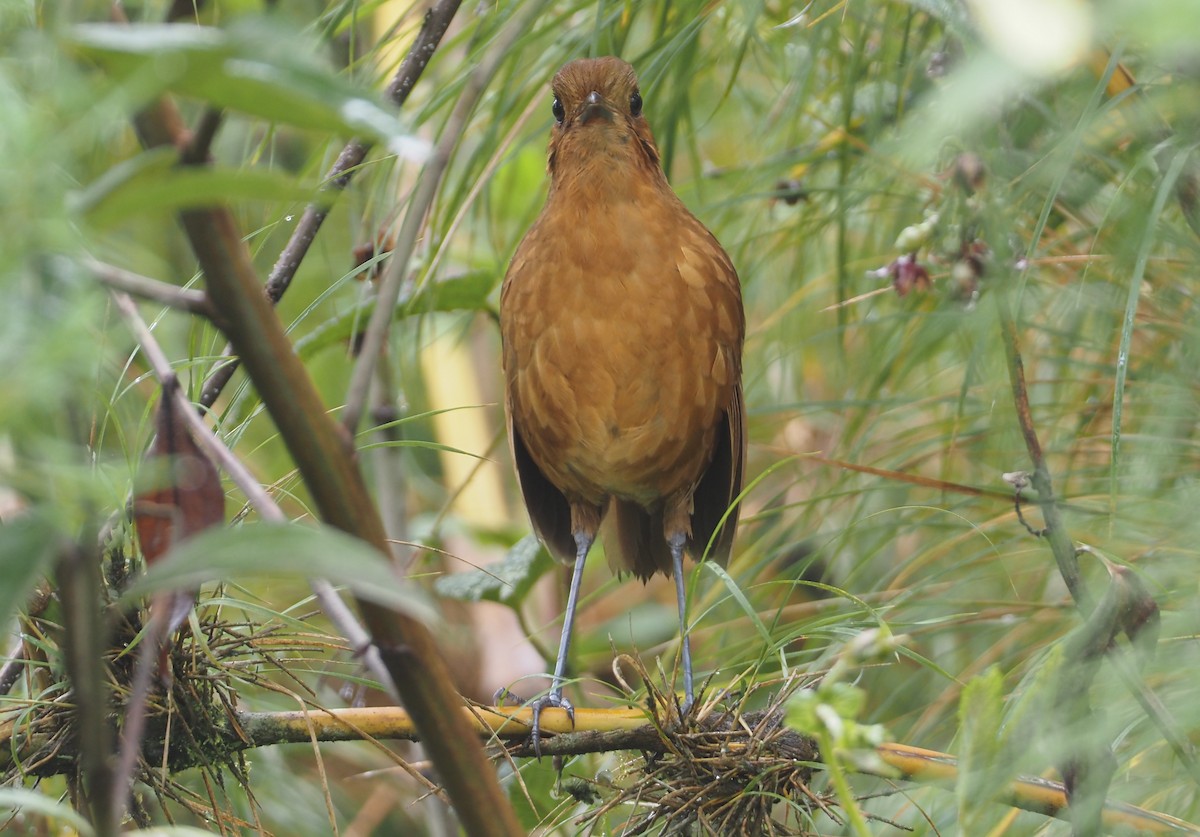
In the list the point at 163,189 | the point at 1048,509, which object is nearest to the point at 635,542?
the point at 1048,509

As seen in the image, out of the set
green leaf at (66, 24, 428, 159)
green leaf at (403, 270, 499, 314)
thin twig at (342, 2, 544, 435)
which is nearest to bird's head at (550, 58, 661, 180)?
green leaf at (403, 270, 499, 314)

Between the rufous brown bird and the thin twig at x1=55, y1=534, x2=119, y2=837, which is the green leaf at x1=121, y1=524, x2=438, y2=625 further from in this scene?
the rufous brown bird

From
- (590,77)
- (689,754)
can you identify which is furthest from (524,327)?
(689,754)

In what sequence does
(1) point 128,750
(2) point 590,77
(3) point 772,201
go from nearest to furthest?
1. (1) point 128,750
2. (2) point 590,77
3. (3) point 772,201

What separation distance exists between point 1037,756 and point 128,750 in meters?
0.80

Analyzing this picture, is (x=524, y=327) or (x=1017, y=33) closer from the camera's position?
(x=1017, y=33)

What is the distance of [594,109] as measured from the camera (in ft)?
7.48

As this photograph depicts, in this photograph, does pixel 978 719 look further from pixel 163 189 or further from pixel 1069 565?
pixel 163 189

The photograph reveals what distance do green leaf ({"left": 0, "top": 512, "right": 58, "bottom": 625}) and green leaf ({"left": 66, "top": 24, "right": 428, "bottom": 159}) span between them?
25 cm

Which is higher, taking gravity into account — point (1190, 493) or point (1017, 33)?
point (1017, 33)

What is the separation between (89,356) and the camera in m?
0.63

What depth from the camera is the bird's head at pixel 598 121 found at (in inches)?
87.7

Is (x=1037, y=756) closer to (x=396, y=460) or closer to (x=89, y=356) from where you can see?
(x=89, y=356)

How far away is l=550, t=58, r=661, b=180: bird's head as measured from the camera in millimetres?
2229
